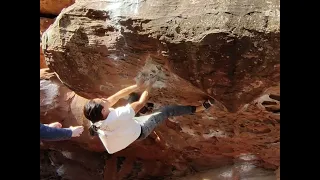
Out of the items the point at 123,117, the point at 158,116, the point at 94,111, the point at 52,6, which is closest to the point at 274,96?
the point at 158,116

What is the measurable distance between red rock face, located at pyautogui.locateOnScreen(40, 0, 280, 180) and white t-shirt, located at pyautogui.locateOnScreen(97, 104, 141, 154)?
0.19 metres

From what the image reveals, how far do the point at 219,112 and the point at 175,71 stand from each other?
336 mm

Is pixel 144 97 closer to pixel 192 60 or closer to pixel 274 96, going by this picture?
pixel 192 60

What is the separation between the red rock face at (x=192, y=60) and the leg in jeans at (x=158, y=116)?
37 millimetres

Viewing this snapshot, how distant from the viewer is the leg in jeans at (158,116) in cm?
188

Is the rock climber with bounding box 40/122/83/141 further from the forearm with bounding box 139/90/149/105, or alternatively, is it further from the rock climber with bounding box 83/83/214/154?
the forearm with bounding box 139/90/149/105

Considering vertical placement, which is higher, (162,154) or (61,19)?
(61,19)

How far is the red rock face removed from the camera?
1.59 meters

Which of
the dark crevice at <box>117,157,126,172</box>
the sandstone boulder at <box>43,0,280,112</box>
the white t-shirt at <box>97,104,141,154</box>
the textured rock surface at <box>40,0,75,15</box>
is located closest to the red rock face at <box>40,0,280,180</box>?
the sandstone boulder at <box>43,0,280,112</box>

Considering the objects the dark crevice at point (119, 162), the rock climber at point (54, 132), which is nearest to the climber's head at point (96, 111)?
the rock climber at point (54, 132)

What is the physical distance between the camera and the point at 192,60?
1.69 m
